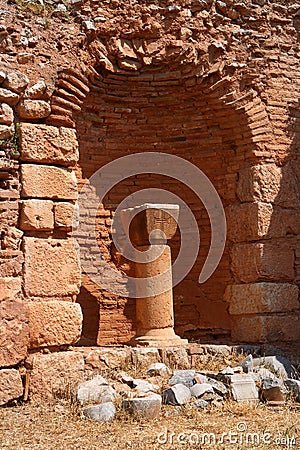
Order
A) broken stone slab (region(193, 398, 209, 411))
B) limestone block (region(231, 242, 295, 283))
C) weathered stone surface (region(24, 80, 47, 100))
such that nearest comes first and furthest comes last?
broken stone slab (region(193, 398, 209, 411)) < weathered stone surface (region(24, 80, 47, 100)) < limestone block (region(231, 242, 295, 283))

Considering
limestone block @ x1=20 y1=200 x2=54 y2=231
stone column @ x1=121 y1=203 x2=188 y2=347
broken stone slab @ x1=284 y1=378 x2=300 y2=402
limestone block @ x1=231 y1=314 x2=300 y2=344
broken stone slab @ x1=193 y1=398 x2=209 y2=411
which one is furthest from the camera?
limestone block @ x1=231 y1=314 x2=300 y2=344

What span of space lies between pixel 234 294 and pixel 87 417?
11.4 ft

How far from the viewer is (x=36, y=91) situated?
689 cm

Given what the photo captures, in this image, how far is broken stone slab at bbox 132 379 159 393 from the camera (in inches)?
237

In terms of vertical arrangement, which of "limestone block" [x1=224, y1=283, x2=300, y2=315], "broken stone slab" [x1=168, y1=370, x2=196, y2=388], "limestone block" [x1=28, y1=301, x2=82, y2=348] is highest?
"limestone block" [x1=224, y1=283, x2=300, y2=315]

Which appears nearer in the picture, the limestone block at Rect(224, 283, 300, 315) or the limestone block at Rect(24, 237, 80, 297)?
the limestone block at Rect(24, 237, 80, 297)

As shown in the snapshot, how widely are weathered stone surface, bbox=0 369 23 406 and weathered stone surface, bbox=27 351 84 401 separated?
0.13 m

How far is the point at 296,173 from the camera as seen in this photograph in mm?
8359

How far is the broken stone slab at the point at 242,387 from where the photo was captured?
19.4 feet

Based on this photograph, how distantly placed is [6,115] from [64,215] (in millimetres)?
1271

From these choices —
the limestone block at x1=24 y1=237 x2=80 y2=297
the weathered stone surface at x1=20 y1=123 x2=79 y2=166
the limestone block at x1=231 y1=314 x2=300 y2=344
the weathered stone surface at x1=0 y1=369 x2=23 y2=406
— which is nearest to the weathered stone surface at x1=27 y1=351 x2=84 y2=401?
the weathered stone surface at x1=0 y1=369 x2=23 y2=406

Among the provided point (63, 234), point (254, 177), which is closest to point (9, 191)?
point (63, 234)

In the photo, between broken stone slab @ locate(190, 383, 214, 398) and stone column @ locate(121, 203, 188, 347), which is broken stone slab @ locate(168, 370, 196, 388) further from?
stone column @ locate(121, 203, 188, 347)

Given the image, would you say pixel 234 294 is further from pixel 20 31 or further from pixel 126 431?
pixel 20 31
